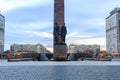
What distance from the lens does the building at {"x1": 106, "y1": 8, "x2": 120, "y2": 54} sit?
468ft

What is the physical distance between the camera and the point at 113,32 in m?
150

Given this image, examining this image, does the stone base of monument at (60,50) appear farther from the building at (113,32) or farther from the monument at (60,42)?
the building at (113,32)

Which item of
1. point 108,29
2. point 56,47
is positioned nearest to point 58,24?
point 56,47

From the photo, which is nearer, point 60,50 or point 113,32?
point 60,50

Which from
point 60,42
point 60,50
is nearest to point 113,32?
point 60,42

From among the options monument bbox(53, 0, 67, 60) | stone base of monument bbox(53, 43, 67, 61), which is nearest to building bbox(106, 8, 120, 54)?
monument bbox(53, 0, 67, 60)

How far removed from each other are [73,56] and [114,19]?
3778 inches

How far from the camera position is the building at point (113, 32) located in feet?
468

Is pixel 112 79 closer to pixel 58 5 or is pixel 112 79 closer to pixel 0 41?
pixel 58 5

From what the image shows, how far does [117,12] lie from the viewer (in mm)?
143500

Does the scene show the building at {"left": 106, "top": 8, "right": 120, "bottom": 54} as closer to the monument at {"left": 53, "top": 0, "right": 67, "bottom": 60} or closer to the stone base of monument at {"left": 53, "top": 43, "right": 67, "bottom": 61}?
the monument at {"left": 53, "top": 0, "right": 67, "bottom": 60}

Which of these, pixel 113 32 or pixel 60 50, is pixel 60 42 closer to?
pixel 60 50

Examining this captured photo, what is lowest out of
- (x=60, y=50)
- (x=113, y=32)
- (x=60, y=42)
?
(x=60, y=50)

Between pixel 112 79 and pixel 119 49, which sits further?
pixel 119 49
